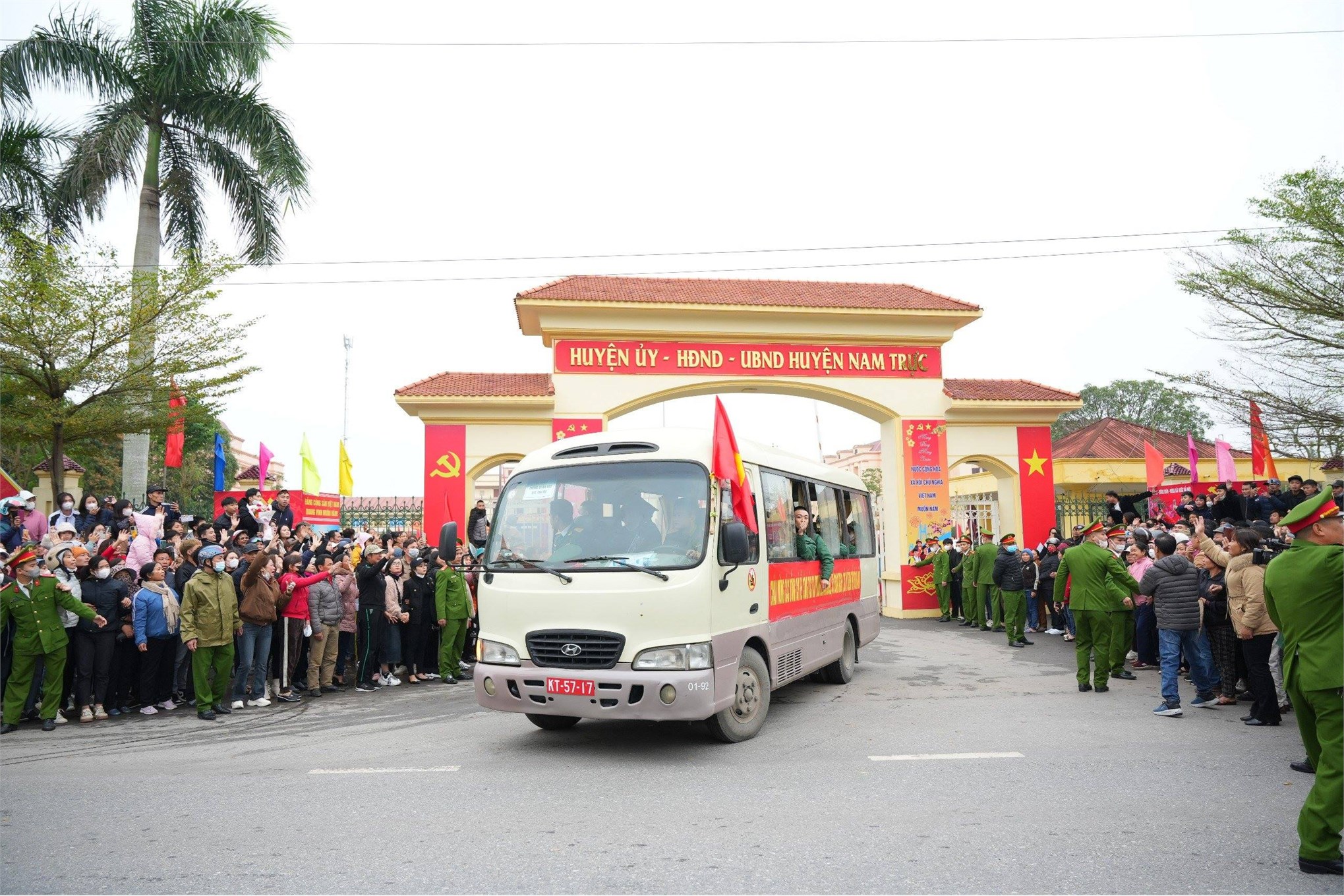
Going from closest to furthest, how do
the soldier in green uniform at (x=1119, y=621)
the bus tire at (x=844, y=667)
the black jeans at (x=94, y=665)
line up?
the black jeans at (x=94, y=665) → the soldier in green uniform at (x=1119, y=621) → the bus tire at (x=844, y=667)

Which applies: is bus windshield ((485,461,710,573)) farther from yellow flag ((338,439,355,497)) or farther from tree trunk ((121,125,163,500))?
yellow flag ((338,439,355,497))

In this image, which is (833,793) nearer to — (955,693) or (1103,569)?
(955,693)

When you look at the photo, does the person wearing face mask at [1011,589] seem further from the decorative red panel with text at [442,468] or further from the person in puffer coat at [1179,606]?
the decorative red panel with text at [442,468]

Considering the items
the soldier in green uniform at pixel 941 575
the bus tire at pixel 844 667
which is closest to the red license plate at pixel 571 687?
the bus tire at pixel 844 667

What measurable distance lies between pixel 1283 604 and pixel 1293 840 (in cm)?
130

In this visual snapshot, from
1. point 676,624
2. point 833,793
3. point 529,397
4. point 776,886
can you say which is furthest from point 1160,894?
point 529,397

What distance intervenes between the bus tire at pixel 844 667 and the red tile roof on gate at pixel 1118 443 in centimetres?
2783

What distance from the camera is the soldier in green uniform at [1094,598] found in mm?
9820

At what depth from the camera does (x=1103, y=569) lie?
9906 mm

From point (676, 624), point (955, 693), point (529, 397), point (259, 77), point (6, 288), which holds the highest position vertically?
point (259, 77)

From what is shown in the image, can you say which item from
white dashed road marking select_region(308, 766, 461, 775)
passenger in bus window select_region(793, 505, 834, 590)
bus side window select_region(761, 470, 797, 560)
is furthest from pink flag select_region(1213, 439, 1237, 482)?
white dashed road marking select_region(308, 766, 461, 775)

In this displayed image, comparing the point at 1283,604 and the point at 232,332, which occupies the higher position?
the point at 232,332

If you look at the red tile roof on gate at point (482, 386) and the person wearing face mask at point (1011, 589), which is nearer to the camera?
the person wearing face mask at point (1011, 589)

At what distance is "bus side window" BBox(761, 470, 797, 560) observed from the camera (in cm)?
840
